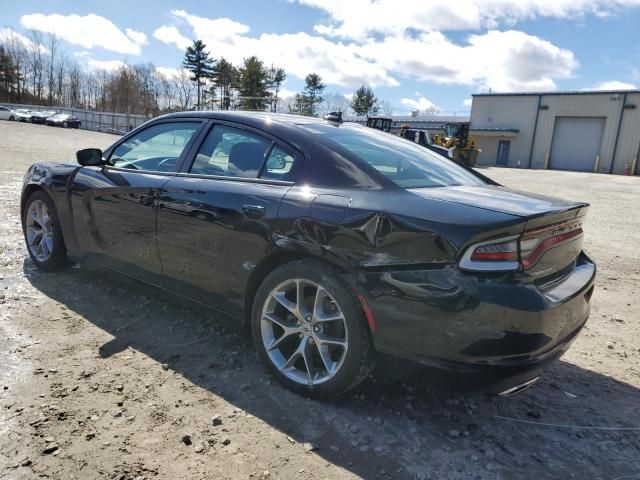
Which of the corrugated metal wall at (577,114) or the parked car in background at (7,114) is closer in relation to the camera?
the corrugated metal wall at (577,114)

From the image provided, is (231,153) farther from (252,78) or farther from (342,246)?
(252,78)

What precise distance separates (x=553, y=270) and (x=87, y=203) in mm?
3414

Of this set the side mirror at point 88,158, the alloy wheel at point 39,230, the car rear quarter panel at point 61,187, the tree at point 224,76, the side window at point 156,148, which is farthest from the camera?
the tree at point 224,76

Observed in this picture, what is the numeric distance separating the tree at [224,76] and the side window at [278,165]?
199ft

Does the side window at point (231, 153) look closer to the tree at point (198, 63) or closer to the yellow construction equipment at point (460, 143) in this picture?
the yellow construction equipment at point (460, 143)

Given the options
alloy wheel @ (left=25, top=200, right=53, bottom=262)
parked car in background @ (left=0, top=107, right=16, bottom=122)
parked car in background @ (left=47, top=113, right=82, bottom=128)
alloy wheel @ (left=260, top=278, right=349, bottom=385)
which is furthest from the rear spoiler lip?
parked car in background @ (left=0, top=107, right=16, bottom=122)

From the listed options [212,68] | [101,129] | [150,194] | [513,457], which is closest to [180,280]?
[150,194]

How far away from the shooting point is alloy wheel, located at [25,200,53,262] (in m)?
4.28

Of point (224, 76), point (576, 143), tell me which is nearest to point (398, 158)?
point (576, 143)

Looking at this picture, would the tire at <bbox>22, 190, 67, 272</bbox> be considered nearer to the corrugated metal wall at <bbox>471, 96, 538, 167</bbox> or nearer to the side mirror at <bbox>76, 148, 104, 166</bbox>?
the side mirror at <bbox>76, 148, 104, 166</bbox>

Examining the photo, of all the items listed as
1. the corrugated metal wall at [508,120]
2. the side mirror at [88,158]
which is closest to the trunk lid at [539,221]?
the side mirror at [88,158]

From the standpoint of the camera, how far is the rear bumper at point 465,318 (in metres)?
2.03

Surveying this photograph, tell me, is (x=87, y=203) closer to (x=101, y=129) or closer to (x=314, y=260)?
(x=314, y=260)

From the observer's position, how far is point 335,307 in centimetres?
248
